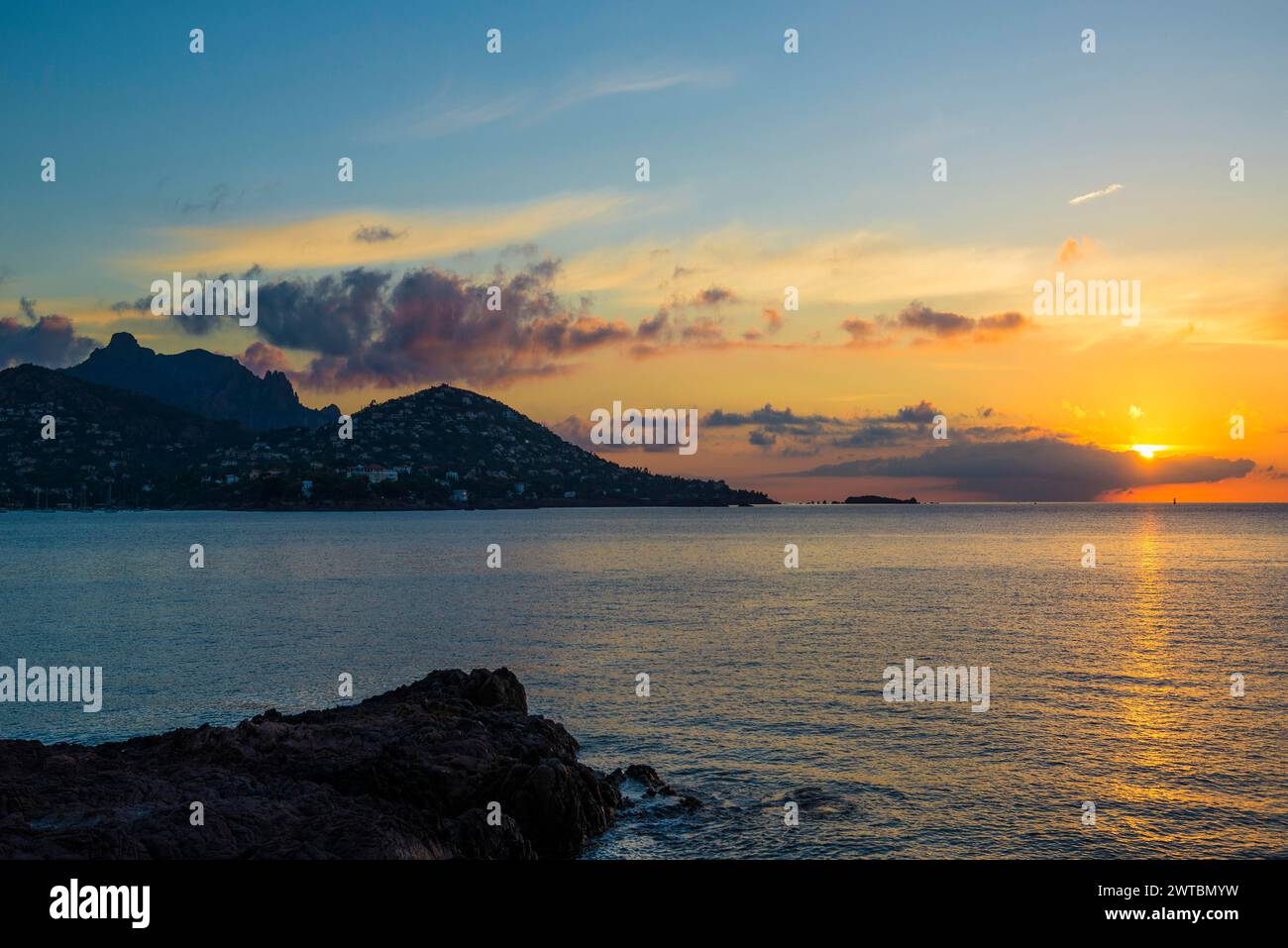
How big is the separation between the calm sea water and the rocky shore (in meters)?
2.31

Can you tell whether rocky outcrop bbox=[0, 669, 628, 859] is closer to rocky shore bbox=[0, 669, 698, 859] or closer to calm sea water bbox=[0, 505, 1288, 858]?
rocky shore bbox=[0, 669, 698, 859]

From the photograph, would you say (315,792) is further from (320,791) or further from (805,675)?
(805,675)

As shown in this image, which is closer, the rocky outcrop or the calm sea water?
the rocky outcrop

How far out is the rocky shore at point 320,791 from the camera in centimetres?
1858

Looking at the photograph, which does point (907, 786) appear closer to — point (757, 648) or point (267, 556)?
point (757, 648)

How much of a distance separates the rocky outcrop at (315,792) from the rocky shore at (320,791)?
4 centimetres

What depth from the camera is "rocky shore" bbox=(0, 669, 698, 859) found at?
18578mm

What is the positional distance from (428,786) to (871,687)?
82.0ft

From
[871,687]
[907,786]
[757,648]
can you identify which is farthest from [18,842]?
[757,648]

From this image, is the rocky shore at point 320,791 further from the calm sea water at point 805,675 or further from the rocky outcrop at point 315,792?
the calm sea water at point 805,675

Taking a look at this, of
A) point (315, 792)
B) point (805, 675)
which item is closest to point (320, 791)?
point (315, 792)

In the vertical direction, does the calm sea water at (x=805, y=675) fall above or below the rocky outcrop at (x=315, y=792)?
below

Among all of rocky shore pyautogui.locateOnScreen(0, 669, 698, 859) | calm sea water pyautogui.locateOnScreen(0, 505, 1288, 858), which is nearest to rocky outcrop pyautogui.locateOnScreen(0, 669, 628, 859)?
rocky shore pyautogui.locateOnScreen(0, 669, 698, 859)

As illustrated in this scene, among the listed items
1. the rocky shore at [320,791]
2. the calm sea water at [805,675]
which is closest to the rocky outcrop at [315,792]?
the rocky shore at [320,791]
